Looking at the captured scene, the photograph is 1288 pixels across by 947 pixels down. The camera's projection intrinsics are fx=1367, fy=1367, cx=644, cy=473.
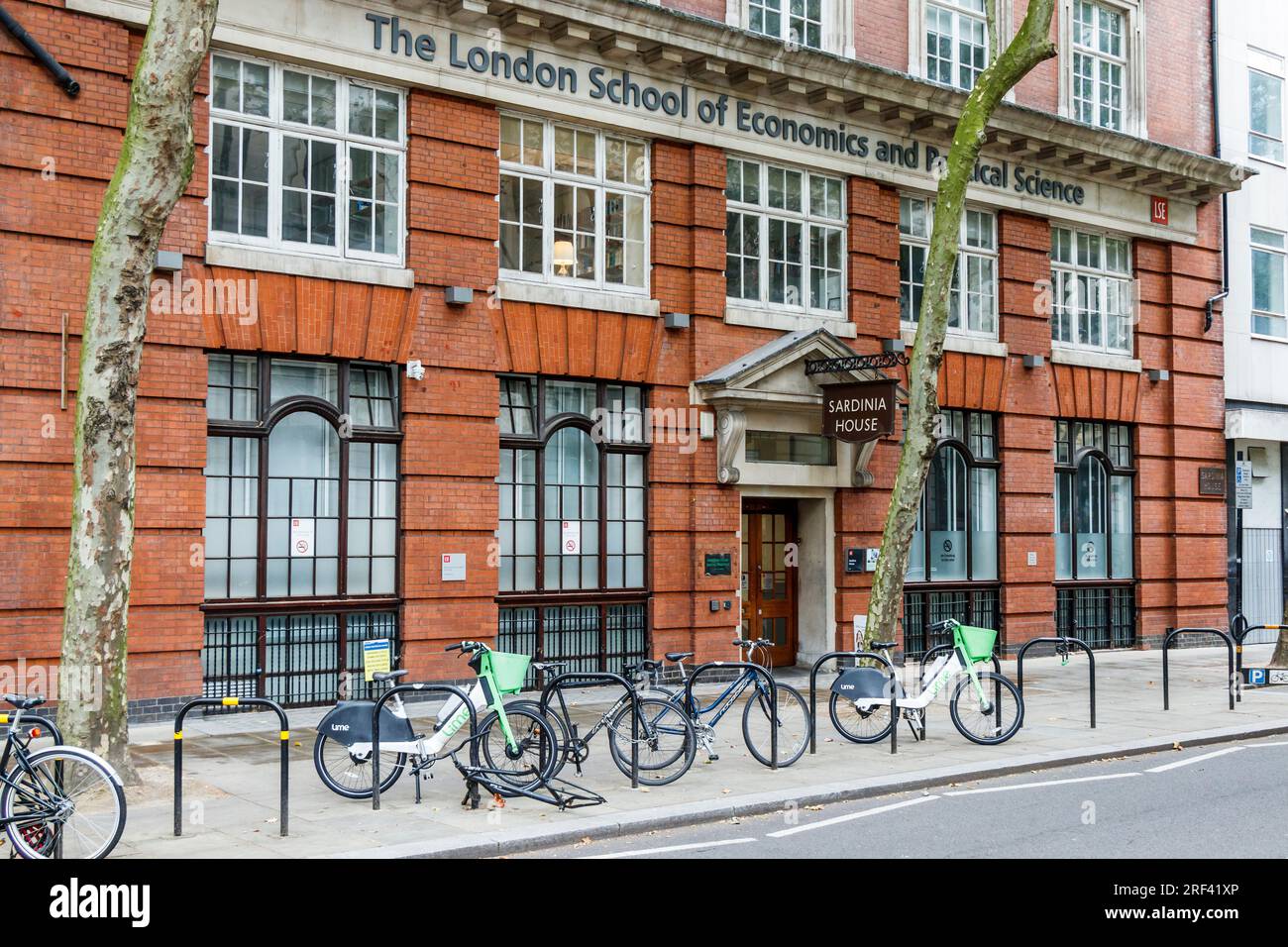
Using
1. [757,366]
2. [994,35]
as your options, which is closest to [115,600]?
[757,366]

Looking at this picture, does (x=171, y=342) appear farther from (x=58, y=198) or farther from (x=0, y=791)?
(x=0, y=791)

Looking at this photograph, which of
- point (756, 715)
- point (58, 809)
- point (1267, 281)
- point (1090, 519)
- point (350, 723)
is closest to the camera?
point (58, 809)

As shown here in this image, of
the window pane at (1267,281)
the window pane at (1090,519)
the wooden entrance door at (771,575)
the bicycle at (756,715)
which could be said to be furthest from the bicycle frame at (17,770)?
the window pane at (1267,281)

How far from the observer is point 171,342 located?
13.8 m

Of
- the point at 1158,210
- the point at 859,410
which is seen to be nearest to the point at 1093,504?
the point at 1158,210

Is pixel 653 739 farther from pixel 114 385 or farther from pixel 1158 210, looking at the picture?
pixel 1158 210

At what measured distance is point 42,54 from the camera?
42.7 feet

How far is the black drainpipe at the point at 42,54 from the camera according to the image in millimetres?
12906

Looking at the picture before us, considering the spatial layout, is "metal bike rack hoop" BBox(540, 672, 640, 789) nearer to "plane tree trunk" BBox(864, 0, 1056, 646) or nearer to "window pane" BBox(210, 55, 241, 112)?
"plane tree trunk" BBox(864, 0, 1056, 646)

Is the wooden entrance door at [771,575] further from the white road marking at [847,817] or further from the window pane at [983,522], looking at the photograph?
the white road marking at [847,817]

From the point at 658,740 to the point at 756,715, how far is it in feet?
4.53
